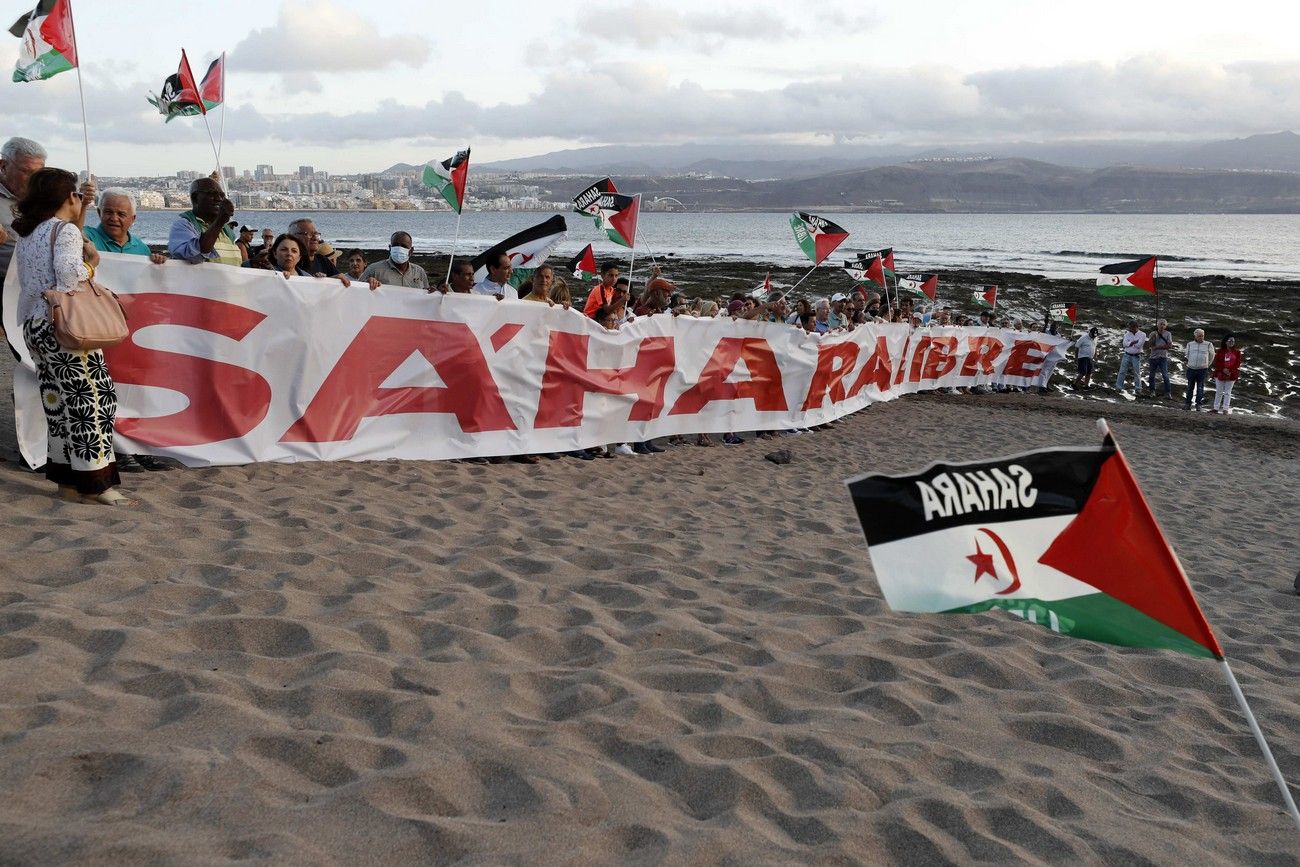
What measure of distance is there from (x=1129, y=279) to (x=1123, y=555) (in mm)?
21098

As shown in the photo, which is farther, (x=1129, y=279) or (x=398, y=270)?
(x=1129, y=279)

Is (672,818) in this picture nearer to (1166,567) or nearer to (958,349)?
(1166,567)

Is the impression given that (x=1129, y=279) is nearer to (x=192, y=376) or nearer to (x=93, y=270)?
(x=192, y=376)

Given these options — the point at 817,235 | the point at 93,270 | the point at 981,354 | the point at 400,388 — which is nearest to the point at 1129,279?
the point at 981,354

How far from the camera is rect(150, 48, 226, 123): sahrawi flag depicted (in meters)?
11.3

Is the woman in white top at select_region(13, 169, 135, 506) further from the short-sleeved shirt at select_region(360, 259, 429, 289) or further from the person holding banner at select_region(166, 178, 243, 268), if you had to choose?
the short-sleeved shirt at select_region(360, 259, 429, 289)

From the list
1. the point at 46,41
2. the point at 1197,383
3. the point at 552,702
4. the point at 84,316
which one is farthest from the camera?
the point at 1197,383

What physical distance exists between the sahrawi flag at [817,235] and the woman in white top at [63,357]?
436 inches

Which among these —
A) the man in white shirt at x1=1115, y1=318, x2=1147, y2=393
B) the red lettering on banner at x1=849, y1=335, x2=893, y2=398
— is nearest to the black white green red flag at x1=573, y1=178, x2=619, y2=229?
the red lettering on banner at x1=849, y1=335, x2=893, y2=398

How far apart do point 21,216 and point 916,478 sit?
528cm

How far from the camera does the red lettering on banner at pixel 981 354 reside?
70.8 feet

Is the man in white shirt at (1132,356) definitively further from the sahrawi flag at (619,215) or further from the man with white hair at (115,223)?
the man with white hair at (115,223)

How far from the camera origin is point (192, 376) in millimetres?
7129

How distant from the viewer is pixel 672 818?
304 centimetres
